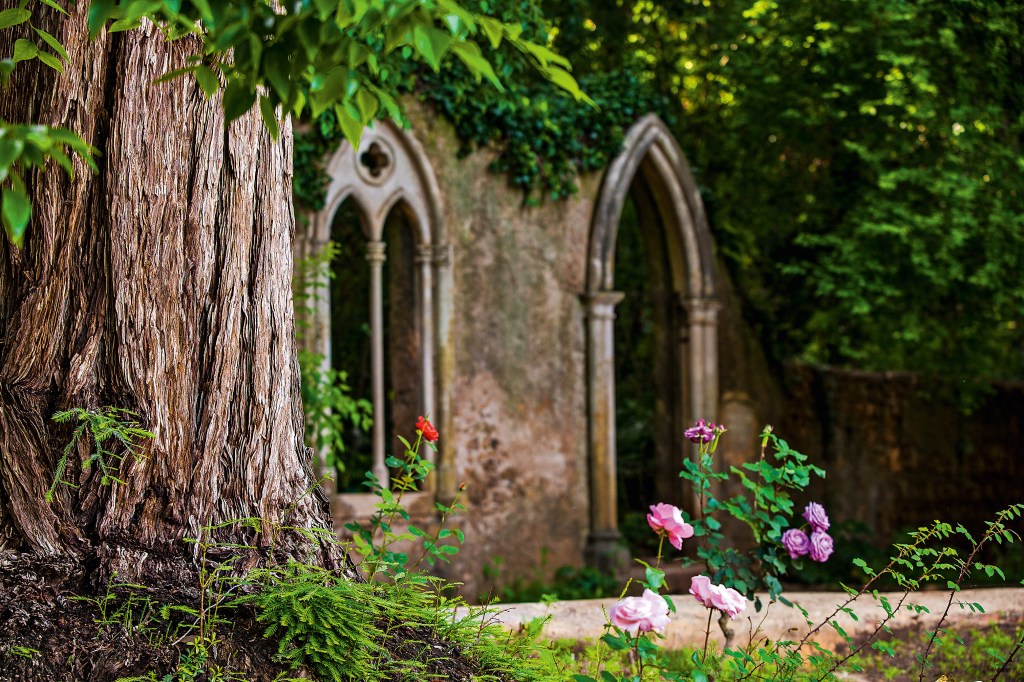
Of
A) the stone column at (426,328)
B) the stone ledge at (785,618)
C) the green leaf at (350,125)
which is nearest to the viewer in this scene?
the green leaf at (350,125)

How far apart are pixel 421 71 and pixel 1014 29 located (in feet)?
12.3

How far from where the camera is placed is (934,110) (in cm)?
713

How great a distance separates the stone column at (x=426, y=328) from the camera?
6.92 m

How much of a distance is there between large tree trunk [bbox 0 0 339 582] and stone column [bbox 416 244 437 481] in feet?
14.4

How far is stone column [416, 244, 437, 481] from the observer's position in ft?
22.7

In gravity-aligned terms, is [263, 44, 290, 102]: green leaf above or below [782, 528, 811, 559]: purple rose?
above

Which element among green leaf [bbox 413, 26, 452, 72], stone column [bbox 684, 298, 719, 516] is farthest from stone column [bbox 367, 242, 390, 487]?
green leaf [bbox 413, 26, 452, 72]

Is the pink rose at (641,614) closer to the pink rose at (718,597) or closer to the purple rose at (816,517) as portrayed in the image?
the pink rose at (718,597)

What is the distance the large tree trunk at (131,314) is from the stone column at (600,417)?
5.28m

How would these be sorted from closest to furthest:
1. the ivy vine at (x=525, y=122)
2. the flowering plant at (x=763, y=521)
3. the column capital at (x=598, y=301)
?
1. the flowering plant at (x=763, y=521)
2. the ivy vine at (x=525, y=122)
3. the column capital at (x=598, y=301)

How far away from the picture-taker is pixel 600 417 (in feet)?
25.2

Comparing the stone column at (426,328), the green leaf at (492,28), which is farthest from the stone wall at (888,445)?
the green leaf at (492,28)

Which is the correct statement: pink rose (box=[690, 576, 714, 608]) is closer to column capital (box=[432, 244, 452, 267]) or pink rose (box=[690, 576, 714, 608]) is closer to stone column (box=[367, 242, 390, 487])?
stone column (box=[367, 242, 390, 487])

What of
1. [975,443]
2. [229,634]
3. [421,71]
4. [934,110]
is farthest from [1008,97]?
[229,634]
